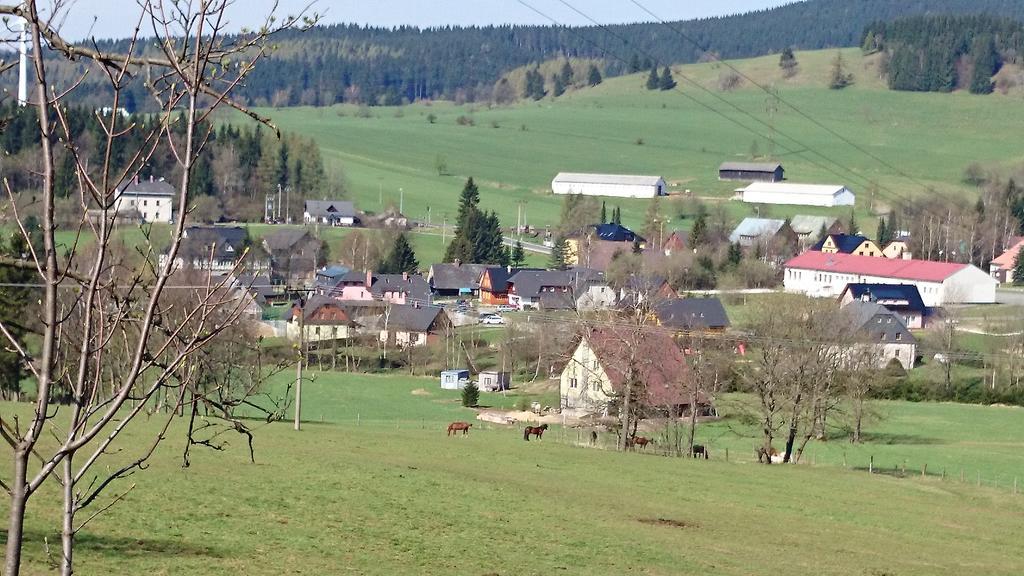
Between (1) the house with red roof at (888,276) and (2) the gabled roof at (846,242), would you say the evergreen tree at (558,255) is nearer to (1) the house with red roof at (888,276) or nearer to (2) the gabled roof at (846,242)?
(1) the house with red roof at (888,276)

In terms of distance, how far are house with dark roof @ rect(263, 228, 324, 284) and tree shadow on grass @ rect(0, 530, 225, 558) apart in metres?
78.4

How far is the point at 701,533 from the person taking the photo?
22.9 meters

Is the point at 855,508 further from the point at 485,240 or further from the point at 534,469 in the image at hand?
the point at 485,240

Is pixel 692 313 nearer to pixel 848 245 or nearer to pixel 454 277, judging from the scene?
pixel 454 277

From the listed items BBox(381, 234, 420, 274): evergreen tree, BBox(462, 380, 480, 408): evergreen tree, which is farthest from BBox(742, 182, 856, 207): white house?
BBox(462, 380, 480, 408): evergreen tree

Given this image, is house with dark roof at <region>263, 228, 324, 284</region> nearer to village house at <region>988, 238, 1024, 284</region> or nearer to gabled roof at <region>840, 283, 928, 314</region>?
gabled roof at <region>840, 283, 928, 314</region>

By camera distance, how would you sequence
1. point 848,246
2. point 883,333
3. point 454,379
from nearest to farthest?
point 454,379
point 883,333
point 848,246

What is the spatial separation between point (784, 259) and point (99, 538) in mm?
96337

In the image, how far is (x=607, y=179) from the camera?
5935 inches

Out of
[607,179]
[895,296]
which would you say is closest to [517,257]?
[895,296]

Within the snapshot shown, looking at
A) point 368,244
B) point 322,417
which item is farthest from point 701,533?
point 368,244

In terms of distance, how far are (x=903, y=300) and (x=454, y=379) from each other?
37775 mm

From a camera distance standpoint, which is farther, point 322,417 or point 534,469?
point 322,417

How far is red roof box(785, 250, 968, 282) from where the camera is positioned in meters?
94.9
